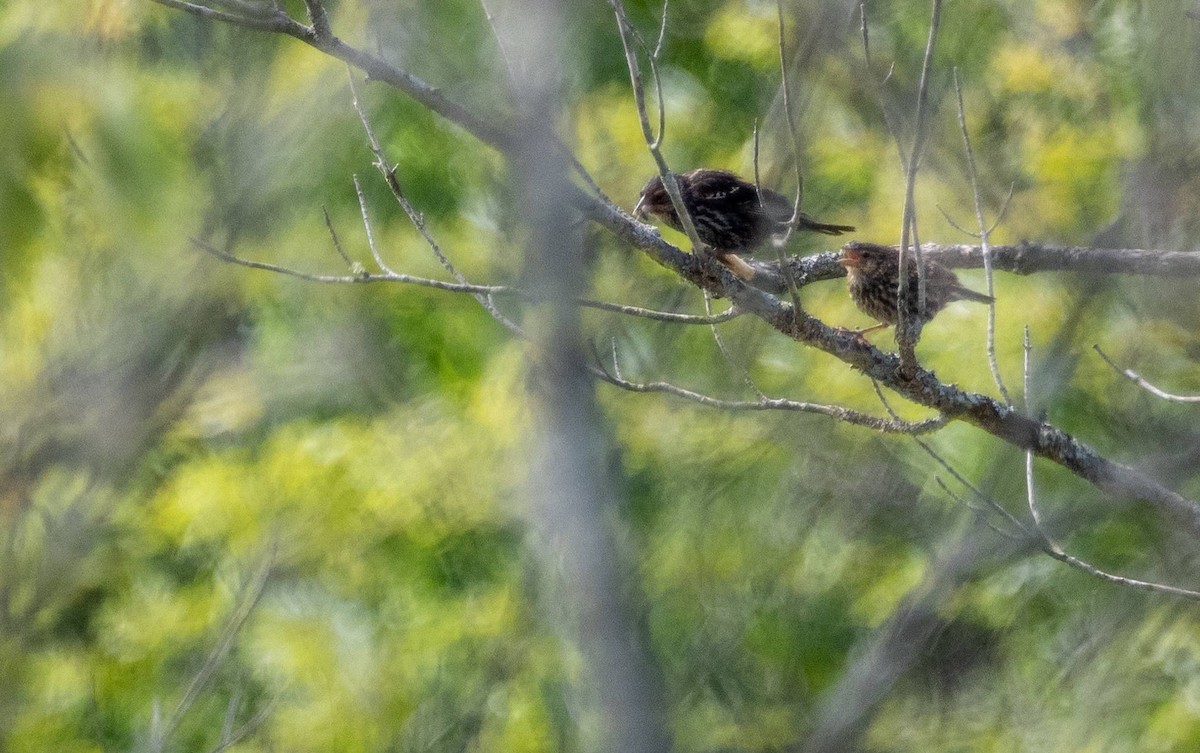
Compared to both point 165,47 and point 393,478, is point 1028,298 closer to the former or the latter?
point 393,478

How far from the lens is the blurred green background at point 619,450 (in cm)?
547

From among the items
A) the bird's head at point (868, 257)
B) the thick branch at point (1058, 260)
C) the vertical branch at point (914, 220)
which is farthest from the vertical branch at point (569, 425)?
the bird's head at point (868, 257)

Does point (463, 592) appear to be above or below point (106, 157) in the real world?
below

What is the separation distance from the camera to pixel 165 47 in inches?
266

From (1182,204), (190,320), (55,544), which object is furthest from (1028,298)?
(55,544)

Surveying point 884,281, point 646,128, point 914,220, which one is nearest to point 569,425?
point 646,128

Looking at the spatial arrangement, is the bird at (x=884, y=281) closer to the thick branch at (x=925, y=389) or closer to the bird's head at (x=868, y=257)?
the bird's head at (x=868, y=257)

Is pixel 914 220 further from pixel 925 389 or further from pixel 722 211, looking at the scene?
pixel 722 211

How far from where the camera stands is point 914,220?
3.12m

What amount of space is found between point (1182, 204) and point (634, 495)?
10.2 feet

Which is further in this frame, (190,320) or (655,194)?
(190,320)

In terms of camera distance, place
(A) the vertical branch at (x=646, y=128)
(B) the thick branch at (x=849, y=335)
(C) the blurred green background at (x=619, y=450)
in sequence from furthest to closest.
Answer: (C) the blurred green background at (x=619, y=450), (B) the thick branch at (x=849, y=335), (A) the vertical branch at (x=646, y=128)

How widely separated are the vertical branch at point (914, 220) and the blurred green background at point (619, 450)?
4.64 ft

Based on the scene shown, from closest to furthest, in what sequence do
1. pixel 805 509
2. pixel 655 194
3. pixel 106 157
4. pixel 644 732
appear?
pixel 106 157, pixel 644 732, pixel 655 194, pixel 805 509
